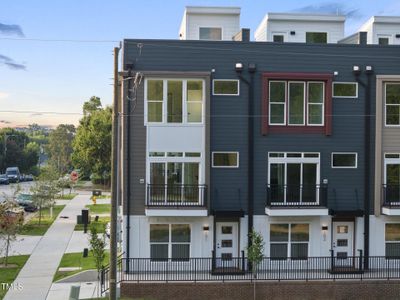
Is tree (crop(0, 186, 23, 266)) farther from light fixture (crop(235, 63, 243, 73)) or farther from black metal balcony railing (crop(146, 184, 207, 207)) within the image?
light fixture (crop(235, 63, 243, 73))

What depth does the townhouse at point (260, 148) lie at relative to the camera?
21.2 metres

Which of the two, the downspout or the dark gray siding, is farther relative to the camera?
the downspout

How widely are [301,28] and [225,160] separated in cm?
841

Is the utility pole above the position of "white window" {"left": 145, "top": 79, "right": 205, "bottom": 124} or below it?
below

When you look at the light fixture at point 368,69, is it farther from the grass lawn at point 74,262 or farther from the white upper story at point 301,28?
the grass lawn at point 74,262

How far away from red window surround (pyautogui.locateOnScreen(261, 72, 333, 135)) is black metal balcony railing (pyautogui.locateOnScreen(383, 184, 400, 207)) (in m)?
3.42

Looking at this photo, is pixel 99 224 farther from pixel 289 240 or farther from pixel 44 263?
pixel 289 240

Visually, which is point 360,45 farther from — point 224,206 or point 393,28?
point 224,206

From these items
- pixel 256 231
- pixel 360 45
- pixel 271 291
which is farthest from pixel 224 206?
pixel 360 45

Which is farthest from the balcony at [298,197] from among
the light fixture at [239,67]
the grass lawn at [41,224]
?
the grass lawn at [41,224]

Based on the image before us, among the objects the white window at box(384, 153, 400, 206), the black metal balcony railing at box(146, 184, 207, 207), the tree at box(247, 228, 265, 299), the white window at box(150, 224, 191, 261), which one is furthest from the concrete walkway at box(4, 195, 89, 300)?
the white window at box(384, 153, 400, 206)

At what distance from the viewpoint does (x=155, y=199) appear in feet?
69.3

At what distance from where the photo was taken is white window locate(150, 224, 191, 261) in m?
21.5

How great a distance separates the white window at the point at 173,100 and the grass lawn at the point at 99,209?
Result: 2679 centimetres
